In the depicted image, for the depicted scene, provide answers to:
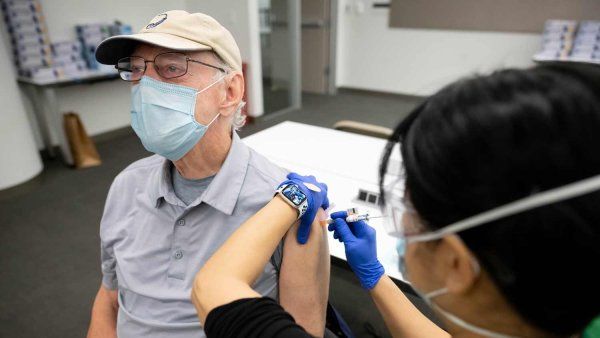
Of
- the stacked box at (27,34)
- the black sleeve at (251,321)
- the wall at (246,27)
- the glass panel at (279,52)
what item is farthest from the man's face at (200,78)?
the glass panel at (279,52)

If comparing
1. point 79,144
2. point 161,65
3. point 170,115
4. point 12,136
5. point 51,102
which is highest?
point 161,65

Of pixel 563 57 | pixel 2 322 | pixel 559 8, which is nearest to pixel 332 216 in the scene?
pixel 2 322

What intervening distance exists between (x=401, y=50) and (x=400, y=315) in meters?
5.18

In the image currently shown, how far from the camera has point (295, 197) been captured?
0.83 meters

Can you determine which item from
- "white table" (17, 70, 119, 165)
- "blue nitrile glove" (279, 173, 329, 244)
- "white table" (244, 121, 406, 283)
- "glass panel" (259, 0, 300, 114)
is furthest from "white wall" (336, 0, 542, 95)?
"blue nitrile glove" (279, 173, 329, 244)

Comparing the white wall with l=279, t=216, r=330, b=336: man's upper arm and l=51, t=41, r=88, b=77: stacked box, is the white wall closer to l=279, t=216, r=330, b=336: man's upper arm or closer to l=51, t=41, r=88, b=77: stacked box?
l=51, t=41, r=88, b=77: stacked box

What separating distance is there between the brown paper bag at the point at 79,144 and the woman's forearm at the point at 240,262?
3231mm

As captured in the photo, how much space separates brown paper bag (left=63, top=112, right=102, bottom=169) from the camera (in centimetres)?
329

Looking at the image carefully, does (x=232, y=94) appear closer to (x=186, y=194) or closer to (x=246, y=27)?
(x=186, y=194)

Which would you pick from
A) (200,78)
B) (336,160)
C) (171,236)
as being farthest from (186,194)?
(336,160)

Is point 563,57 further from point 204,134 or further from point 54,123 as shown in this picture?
point 54,123

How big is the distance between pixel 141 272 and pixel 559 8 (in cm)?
531

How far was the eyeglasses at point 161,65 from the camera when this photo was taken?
0.95 m

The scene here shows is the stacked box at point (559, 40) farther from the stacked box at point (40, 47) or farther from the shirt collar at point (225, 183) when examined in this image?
the stacked box at point (40, 47)
